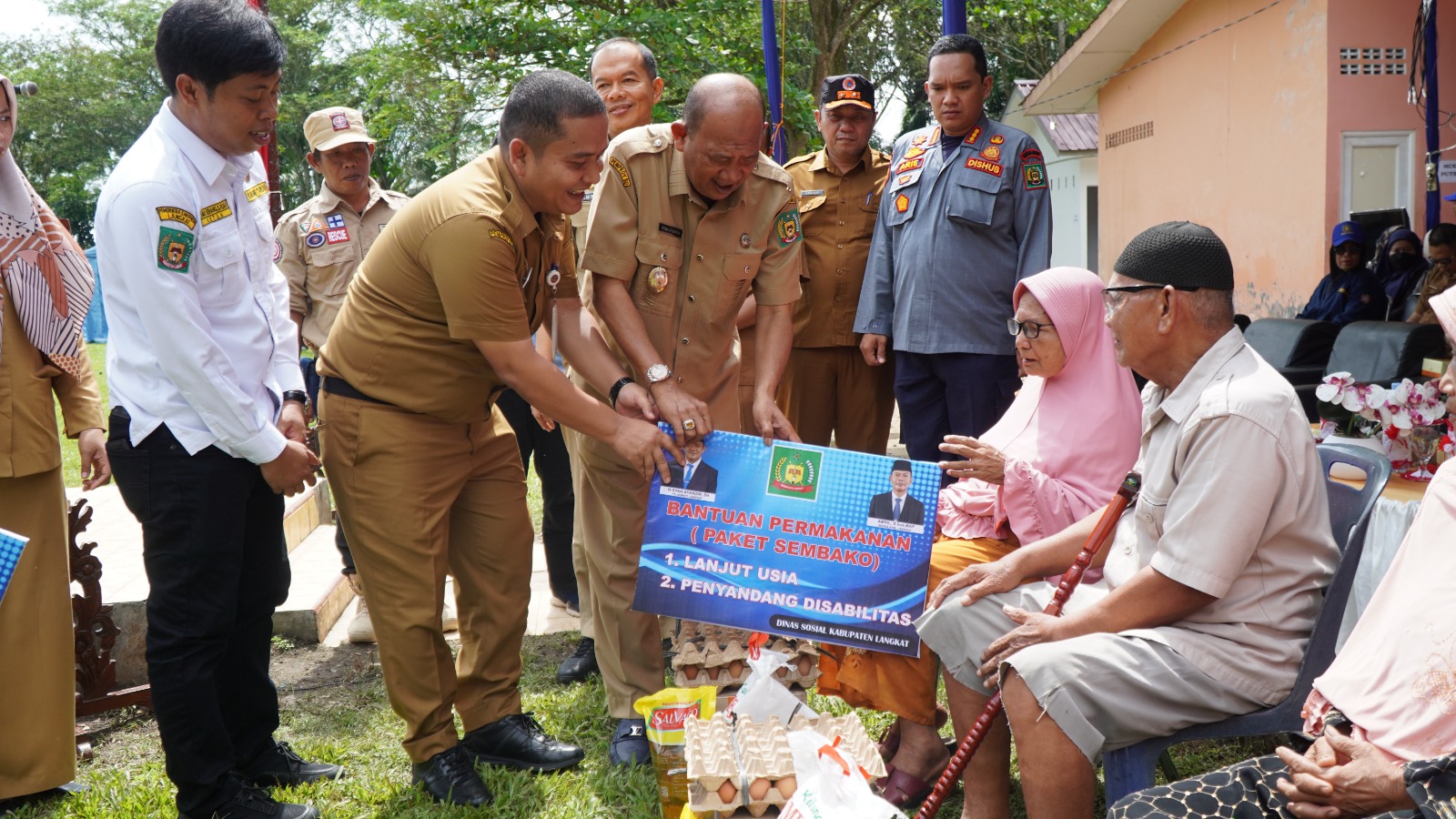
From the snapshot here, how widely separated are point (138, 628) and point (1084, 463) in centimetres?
373

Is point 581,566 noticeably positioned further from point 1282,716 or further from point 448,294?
point 1282,716

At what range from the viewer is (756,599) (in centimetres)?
321

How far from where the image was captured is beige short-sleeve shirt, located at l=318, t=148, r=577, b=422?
2988mm

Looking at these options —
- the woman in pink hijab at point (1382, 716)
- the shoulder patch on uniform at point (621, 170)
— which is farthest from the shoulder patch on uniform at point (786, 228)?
the woman in pink hijab at point (1382, 716)

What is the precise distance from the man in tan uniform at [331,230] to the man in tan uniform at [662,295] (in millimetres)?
1762

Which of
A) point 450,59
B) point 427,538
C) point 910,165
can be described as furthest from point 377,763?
point 450,59

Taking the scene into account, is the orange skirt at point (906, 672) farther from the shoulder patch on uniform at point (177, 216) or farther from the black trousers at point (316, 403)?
the black trousers at point (316, 403)

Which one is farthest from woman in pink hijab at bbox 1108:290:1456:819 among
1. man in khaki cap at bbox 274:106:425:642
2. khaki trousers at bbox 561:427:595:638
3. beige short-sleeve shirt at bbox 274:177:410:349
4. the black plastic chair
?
beige short-sleeve shirt at bbox 274:177:410:349

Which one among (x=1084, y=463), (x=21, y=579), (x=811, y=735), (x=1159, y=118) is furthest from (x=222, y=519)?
(x=1159, y=118)

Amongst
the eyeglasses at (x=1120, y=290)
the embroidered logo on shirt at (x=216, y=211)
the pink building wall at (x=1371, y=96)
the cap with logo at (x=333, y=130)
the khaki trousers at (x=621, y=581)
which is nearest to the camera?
the eyeglasses at (x=1120, y=290)

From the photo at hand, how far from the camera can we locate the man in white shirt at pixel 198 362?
9.14ft

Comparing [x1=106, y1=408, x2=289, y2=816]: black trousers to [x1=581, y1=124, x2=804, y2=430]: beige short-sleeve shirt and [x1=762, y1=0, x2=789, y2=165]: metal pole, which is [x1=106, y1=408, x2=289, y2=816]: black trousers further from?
[x1=762, y1=0, x2=789, y2=165]: metal pole

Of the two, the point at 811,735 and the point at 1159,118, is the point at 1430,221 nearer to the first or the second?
the point at 1159,118

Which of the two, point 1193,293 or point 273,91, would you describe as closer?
point 1193,293
